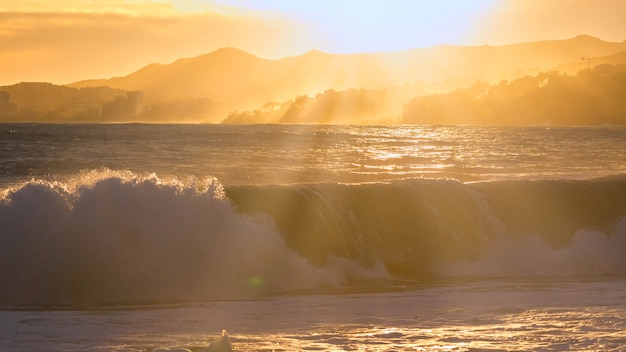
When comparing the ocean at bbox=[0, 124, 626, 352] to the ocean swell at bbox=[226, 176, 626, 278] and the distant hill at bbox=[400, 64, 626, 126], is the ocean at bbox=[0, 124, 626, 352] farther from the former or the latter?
the distant hill at bbox=[400, 64, 626, 126]

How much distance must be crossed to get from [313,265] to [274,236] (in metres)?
1.06

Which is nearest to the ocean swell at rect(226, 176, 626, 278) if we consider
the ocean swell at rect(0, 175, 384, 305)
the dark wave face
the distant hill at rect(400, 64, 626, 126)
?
the dark wave face

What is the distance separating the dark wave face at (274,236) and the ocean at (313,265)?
4 cm

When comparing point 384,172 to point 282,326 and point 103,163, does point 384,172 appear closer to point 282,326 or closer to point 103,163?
point 103,163

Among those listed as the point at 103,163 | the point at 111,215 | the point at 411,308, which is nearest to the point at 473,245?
the point at 411,308

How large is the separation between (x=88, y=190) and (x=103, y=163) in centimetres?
2086

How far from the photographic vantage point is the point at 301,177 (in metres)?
33.4

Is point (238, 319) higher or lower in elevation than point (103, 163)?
lower

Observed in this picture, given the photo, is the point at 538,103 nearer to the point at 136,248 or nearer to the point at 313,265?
the point at 313,265

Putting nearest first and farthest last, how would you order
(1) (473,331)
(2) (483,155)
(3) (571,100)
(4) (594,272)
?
(1) (473,331) < (4) (594,272) < (2) (483,155) < (3) (571,100)

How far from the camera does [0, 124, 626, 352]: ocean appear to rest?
1266 centimetres

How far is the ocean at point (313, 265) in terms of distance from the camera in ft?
41.5

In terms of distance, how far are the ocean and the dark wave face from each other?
37mm

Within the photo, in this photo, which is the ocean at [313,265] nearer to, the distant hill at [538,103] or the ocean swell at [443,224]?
the ocean swell at [443,224]
